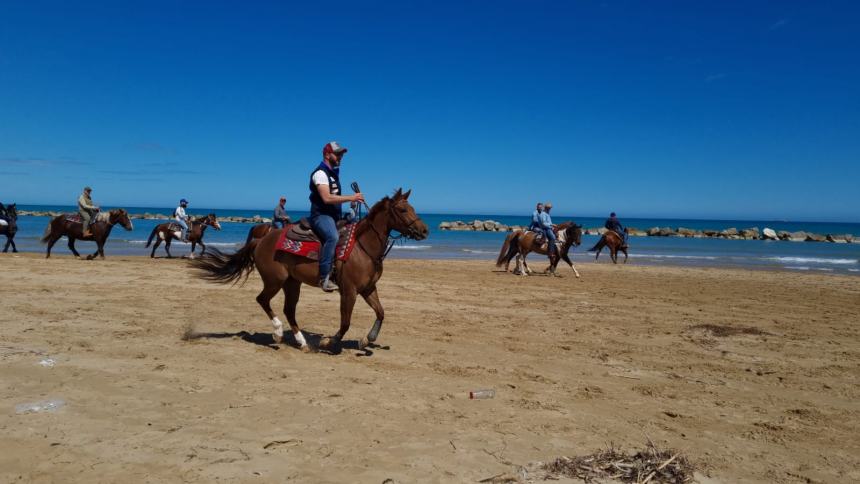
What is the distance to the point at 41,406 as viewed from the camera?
4.54m

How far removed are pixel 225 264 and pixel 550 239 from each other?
13384 millimetres

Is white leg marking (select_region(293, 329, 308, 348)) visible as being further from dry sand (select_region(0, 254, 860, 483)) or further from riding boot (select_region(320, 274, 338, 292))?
riding boot (select_region(320, 274, 338, 292))

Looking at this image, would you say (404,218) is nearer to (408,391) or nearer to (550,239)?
(408,391)

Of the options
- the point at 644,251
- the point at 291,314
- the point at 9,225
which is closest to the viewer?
the point at 291,314

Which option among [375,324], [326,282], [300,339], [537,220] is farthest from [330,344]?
[537,220]

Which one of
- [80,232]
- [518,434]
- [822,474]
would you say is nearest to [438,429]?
[518,434]

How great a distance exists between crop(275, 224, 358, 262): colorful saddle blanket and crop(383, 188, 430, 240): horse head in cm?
58

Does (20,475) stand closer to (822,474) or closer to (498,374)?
(498,374)

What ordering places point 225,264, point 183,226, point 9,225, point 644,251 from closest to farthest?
point 225,264, point 9,225, point 183,226, point 644,251

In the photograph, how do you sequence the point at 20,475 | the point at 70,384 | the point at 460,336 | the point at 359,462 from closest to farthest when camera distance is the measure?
the point at 20,475
the point at 359,462
the point at 70,384
the point at 460,336

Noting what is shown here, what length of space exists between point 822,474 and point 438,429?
296cm

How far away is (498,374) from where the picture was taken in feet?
20.7

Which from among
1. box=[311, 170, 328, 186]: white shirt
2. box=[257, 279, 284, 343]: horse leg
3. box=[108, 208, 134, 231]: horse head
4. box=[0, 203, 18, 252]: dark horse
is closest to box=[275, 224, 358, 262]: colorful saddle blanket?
box=[257, 279, 284, 343]: horse leg

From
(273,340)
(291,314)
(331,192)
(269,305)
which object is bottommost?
(273,340)
